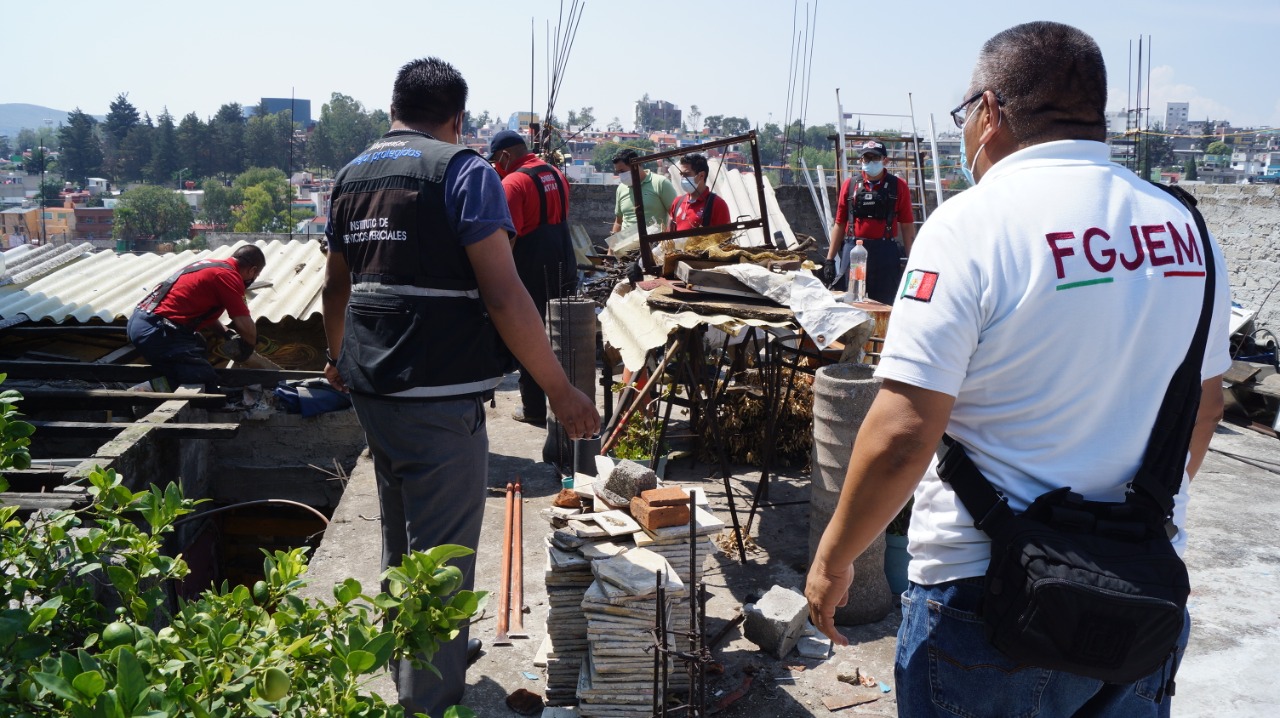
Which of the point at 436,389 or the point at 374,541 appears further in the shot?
the point at 374,541

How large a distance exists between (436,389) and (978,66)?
1.94 m

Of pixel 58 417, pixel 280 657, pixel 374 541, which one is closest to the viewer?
pixel 280 657

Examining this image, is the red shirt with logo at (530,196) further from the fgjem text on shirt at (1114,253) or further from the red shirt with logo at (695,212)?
the fgjem text on shirt at (1114,253)

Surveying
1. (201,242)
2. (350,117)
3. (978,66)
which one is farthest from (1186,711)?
(350,117)

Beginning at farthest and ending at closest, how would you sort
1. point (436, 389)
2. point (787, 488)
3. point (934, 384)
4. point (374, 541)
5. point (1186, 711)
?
point (787, 488) < point (374, 541) < point (1186, 711) < point (436, 389) < point (934, 384)

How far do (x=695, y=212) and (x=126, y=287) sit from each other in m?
5.89

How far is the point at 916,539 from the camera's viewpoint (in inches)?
76.3

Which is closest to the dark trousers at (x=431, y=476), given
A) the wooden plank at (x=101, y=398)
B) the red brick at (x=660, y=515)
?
the red brick at (x=660, y=515)

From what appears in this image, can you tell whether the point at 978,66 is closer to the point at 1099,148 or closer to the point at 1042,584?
the point at 1099,148

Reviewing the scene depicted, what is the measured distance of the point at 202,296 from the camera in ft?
24.1

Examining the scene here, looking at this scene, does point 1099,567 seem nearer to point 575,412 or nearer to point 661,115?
point 575,412

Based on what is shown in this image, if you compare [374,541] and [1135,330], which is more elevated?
[1135,330]

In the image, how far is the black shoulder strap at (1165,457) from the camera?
69.3 inches

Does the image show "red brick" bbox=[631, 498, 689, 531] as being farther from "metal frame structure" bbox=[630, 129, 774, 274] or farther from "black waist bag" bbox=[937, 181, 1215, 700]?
"metal frame structure" bbox=[630, 129, 774, 274]
